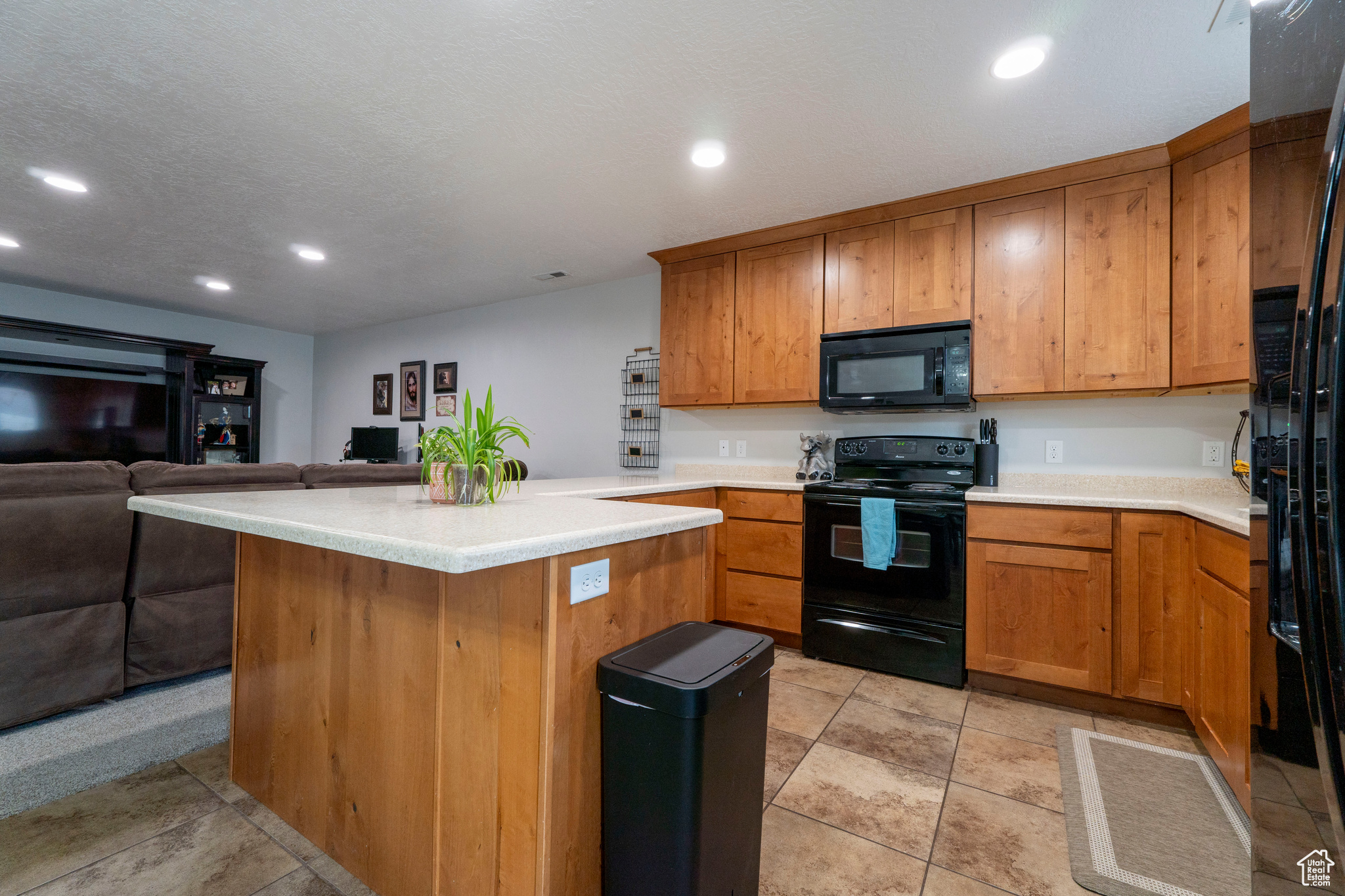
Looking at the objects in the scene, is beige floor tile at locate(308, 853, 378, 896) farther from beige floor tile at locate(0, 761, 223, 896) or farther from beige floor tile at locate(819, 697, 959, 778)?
beige floor tile at locate(819, 697, 959, 778)

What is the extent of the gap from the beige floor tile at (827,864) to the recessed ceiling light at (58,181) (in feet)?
13.7

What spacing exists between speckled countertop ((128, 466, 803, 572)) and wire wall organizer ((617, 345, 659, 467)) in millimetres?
2412

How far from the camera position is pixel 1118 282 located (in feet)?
8.39

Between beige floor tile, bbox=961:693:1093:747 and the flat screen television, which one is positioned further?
the flat screen television

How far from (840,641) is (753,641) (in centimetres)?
186

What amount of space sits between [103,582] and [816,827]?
2.78 metres

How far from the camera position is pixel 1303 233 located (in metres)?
0.44

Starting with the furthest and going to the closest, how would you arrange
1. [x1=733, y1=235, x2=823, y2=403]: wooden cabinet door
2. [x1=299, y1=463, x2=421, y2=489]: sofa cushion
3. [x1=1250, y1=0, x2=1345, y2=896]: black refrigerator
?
[x1=733, y1=235, x2=823, y2=403]: wooden cabinet door → [x1=299, y1=463, x2=421, y2=489]: sofa cushion → [x1=1250, y1=0, x2=1345, y2=896]: black refrigerator

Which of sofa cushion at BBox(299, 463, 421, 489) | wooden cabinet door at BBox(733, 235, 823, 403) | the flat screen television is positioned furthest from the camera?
the flat screen television

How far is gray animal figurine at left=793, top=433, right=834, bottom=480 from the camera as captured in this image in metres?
3.48

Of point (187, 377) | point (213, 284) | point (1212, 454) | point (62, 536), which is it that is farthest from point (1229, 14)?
point (187, 377)

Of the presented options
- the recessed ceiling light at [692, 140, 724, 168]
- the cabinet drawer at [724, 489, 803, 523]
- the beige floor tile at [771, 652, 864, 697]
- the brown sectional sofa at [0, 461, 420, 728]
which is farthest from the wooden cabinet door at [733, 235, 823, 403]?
the brown sectional sofa at [0, 461, 420, 728]

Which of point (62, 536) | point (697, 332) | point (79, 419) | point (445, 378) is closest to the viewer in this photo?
point (62, 536)

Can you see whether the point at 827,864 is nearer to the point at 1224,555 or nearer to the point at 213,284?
the point at 1224,555
